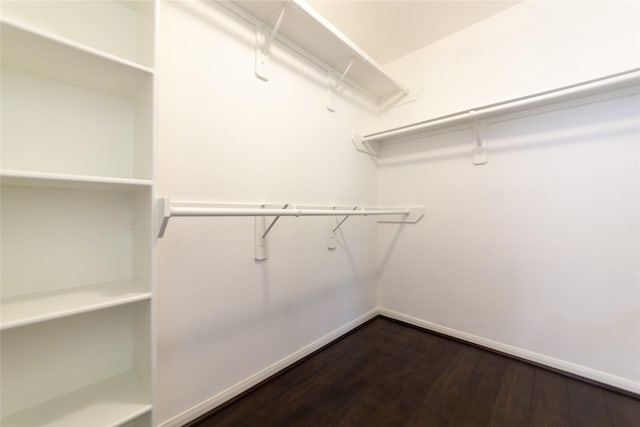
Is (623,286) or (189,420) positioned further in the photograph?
(623,286)

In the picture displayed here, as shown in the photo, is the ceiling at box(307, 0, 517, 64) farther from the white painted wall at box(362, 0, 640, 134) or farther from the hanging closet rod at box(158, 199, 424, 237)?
the hanging closet rod at box(158, 199, 424, 237)

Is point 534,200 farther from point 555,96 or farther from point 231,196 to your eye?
point 231,196

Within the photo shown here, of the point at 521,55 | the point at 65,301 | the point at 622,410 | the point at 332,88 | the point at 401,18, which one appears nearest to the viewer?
the point at 65,301

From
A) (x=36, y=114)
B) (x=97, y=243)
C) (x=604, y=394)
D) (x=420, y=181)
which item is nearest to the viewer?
(x=36, y=114)

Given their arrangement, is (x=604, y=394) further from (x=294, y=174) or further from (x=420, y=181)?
(x=294, y=174)

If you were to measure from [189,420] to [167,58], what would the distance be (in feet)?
5.85

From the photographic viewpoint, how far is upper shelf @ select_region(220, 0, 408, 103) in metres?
1.46

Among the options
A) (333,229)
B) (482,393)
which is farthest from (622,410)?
(333,229)

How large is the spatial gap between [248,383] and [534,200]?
88.0 inches

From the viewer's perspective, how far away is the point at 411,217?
7.84 ft

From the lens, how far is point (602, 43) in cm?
158

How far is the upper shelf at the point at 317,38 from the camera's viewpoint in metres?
1.46

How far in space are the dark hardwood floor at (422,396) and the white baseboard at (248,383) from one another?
4cm

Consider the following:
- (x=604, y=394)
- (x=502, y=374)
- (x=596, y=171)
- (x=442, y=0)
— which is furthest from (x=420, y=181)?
(x=604, y=394)
